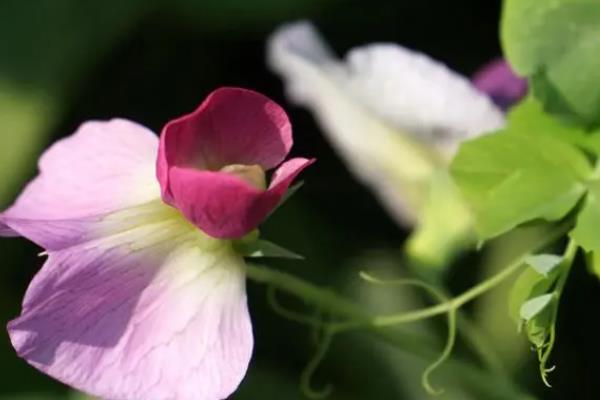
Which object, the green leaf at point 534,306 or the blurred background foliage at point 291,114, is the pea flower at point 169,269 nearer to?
the green leaf at point 534,306

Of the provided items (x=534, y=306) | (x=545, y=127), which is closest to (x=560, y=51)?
(x=545, y=127)

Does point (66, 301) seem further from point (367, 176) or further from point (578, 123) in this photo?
point (367, 176)

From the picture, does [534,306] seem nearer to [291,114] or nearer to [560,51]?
[560,51]

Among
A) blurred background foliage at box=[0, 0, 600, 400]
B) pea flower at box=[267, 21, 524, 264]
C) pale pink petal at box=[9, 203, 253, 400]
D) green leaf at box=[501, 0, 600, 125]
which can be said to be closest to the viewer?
pale pink petal at box=[9, 203, 253, 400]

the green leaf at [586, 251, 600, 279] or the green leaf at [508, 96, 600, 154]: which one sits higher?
the green leaf at [508, 96, 600, 154]

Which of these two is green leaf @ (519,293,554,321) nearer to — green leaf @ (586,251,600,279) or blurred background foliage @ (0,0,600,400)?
green leaf @ (586,251,600,279)

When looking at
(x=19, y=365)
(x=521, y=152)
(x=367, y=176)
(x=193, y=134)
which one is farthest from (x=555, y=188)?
(x=19, y=365)

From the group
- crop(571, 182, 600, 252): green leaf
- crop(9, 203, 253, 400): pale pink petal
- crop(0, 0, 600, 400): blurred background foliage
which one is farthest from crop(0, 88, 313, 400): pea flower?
crop(0, 0, 600, 400): blurred background foliage
